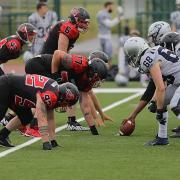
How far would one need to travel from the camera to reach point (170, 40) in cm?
1043

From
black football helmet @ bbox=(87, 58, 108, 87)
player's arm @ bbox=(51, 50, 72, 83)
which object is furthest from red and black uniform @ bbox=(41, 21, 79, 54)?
black football helmet @ bbox=(87, 58, 108, 87)

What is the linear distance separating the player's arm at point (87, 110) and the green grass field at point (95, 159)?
142 mm

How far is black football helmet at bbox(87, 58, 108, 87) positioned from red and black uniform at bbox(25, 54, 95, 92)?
3.1 inches

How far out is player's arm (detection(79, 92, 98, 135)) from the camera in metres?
10.6

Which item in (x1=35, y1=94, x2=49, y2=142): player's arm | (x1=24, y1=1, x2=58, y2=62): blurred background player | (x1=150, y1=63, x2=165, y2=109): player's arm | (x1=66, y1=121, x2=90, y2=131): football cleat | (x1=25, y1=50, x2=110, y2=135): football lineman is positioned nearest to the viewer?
(x1=35, y1=94, x2=49, y2=142): player's arm

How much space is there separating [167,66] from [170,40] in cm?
92

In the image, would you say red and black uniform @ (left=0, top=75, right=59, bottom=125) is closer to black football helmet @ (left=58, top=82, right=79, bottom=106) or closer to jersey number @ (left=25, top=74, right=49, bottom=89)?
jersey number @ (left=25, top=74, right=49, bottom=89)

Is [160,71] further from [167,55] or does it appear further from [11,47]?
[11,47]

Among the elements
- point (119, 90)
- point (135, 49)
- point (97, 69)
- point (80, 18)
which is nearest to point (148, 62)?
point (135, 49)

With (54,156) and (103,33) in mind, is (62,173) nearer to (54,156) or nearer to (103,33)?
(54,156)

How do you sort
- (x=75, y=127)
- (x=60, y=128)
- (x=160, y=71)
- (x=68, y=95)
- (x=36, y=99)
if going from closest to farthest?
(x=68, y=95) < (x=36, y=99) < (x=160, y=71) < (x=75, y=127) < (x=60, y=128)

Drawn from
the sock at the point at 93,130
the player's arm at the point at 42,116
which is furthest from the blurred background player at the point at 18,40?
the player's arm at the point at 42,116

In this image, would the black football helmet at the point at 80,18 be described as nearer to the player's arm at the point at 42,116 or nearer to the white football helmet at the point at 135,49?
the white football helmet at the point at 135,49

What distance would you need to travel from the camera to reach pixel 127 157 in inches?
344
